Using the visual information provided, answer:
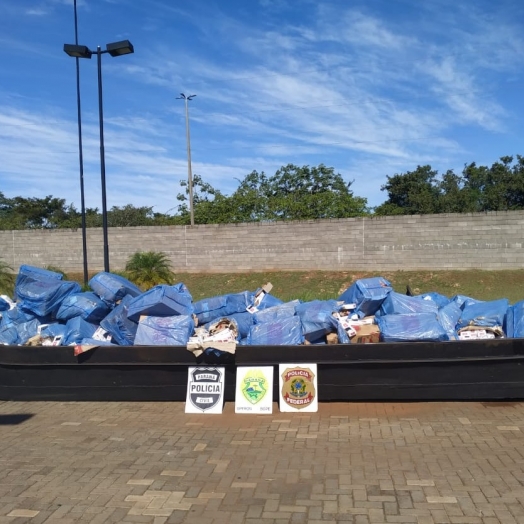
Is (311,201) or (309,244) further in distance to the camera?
(311,201)

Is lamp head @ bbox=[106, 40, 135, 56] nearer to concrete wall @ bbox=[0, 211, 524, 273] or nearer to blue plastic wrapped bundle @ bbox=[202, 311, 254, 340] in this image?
blue plastic wrapped bundle @ bbox=[202, 311, 254, 340]

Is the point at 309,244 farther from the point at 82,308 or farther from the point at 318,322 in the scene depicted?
the point at 318,322

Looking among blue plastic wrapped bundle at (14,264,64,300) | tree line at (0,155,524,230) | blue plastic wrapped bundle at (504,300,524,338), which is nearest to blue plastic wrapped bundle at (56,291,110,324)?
blue plastic wrapped bundle at (14,264,64,300)

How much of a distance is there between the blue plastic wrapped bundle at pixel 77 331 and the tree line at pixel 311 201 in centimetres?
2724

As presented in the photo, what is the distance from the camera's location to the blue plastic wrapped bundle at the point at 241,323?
6570 mm

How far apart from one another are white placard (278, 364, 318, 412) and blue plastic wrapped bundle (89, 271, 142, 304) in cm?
243

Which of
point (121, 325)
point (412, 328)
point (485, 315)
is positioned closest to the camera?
point (412, 328)

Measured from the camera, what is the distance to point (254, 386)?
6.08m

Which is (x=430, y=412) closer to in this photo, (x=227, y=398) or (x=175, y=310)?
(x=227, y=398)

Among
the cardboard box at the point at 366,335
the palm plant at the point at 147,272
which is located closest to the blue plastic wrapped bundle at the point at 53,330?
the cardboard box at the point at 366,335

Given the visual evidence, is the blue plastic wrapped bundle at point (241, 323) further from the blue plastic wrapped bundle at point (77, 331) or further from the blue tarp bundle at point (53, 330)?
the blue tarp bundle at point (53, 330)

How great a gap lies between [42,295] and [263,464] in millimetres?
3692

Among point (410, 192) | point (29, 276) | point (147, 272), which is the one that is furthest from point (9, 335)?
point (410, 192)

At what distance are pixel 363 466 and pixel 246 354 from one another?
191 cm
